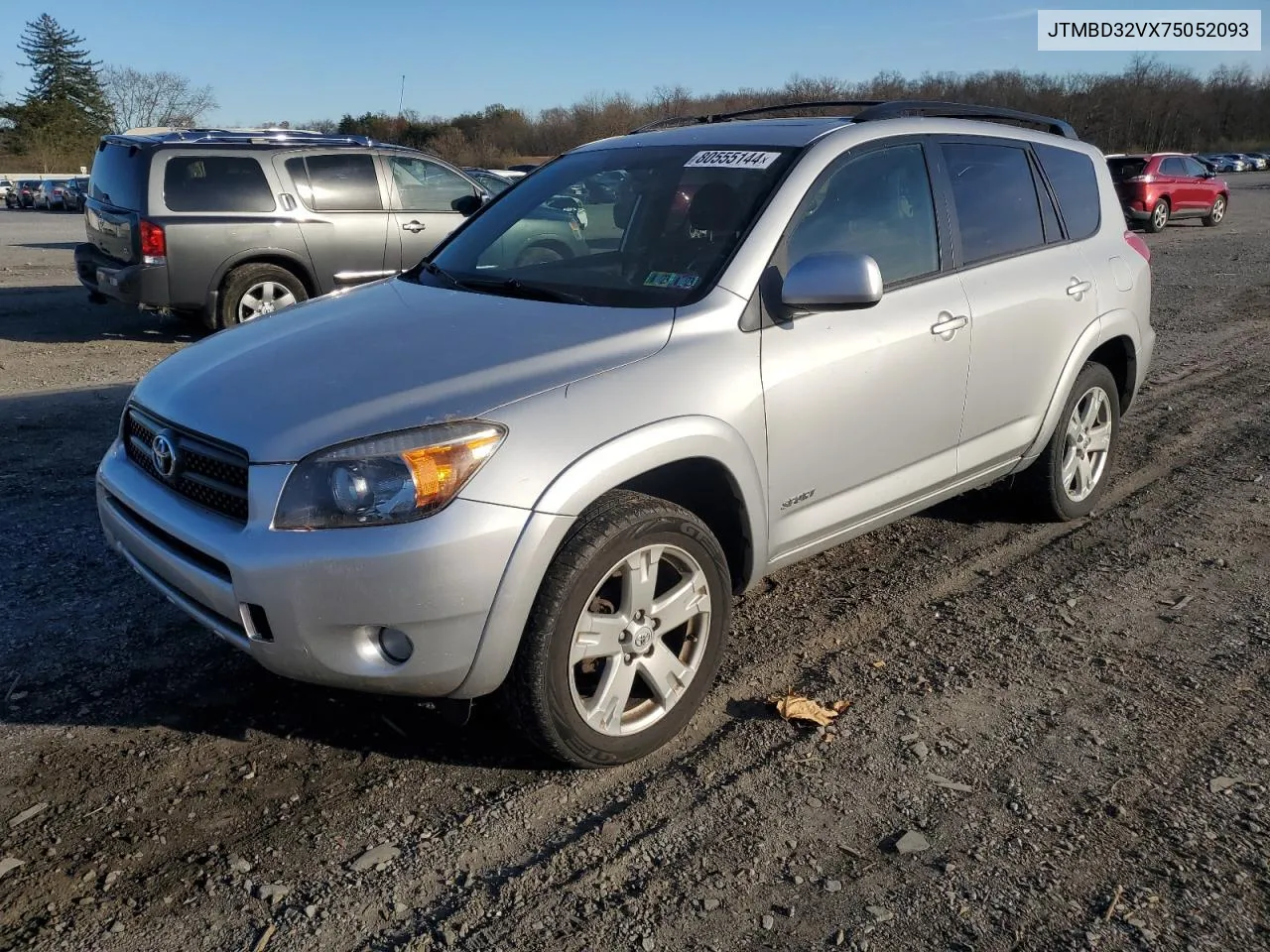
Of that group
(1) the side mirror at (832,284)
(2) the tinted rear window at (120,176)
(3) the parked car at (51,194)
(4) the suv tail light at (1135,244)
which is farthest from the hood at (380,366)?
(3) the parked car at (51,194)

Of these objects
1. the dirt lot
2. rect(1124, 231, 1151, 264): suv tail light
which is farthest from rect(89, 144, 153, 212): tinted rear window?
rect(1124, 231, 1151, 264): suv tail light

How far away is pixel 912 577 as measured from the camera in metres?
4.43

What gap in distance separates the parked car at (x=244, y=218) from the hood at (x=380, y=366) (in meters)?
6.08

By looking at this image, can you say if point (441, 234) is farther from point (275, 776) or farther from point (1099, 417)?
point (275, 776)

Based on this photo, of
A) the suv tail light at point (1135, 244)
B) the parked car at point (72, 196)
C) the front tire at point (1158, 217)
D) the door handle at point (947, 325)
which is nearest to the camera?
the door handle at point (947, 325)

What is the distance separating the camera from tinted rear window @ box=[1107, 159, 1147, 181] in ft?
76.0

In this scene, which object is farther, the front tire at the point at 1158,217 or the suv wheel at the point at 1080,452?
the front tire at the point at 1158,217

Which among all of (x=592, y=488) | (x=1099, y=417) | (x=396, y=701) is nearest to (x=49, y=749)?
(x=396, y=701)

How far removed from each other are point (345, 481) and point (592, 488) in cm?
63

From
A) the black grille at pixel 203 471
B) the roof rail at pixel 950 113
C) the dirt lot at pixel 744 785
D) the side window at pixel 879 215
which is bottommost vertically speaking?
the dirt lot at pixel 744 785

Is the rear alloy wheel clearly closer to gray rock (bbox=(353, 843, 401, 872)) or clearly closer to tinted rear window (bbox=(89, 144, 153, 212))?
tinted rear window (bbox=(89, 144, 153, 212))

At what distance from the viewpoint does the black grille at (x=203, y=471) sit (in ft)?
9.04

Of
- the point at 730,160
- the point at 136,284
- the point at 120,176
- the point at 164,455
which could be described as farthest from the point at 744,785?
the point at 120,176

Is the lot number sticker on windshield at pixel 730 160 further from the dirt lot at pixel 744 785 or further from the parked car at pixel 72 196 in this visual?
the parked car at pixel 72 196
